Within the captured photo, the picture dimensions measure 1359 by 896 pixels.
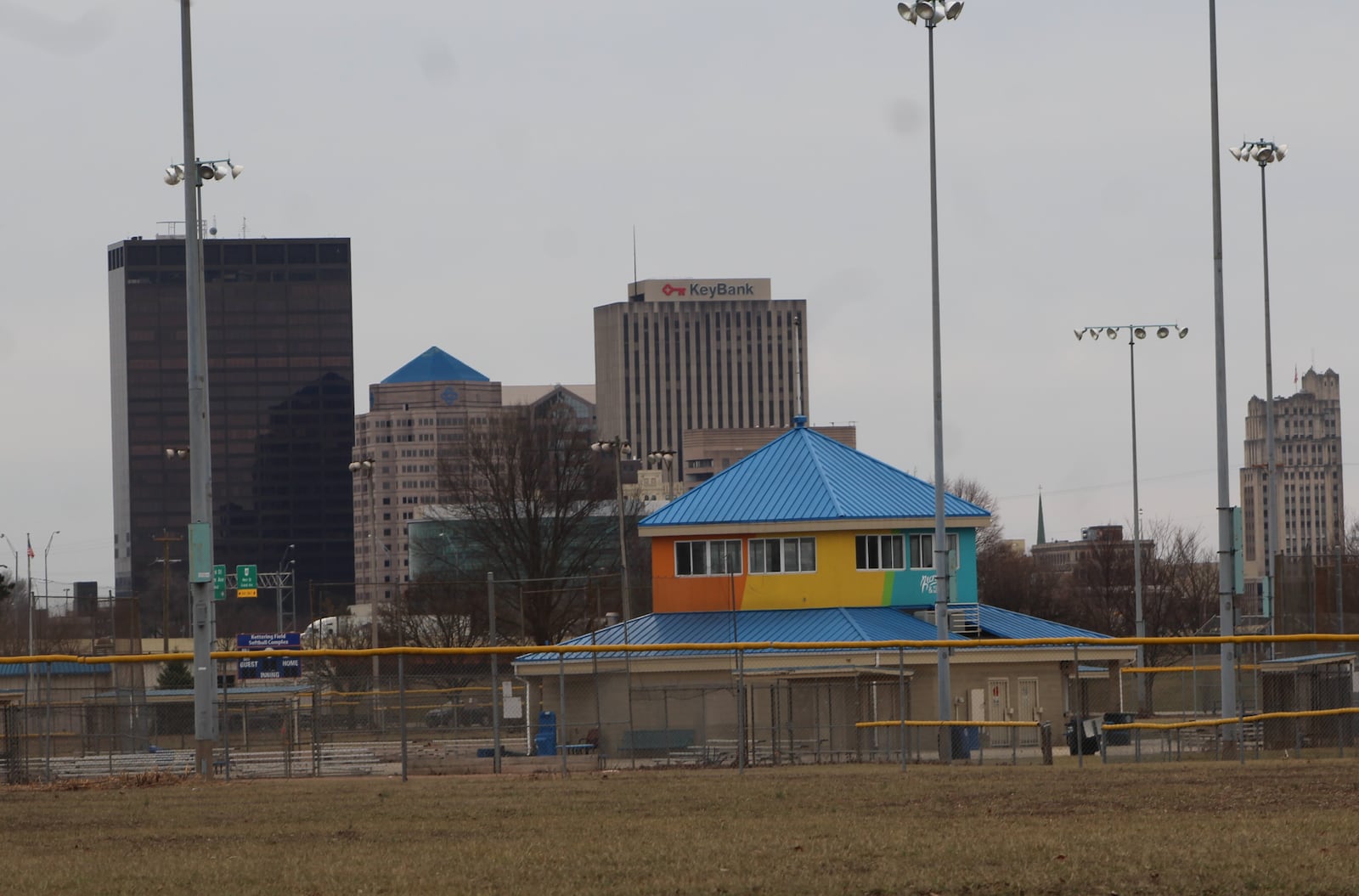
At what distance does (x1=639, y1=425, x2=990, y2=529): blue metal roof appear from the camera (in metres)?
49.8

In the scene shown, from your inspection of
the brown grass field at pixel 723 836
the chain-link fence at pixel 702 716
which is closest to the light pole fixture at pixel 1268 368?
the chain-link fence at pixel 702 716

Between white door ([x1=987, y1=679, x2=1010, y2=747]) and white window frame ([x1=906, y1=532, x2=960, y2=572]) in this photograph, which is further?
white window frame ([x1=906, y1=532, x2=960, y2=572])

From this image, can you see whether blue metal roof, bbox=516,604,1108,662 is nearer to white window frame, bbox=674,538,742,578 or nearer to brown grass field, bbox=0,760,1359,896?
white window frame, bbox=674,538,742,578

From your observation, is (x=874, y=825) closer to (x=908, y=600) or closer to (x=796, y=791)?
(x=796, y=791)

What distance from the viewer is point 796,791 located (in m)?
20.8

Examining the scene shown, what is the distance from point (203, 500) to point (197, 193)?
191 inches

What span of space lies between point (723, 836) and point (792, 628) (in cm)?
3173

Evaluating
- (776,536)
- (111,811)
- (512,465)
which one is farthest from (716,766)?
(512,465)

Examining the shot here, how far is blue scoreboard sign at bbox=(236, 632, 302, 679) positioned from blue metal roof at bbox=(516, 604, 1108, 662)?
594 inches

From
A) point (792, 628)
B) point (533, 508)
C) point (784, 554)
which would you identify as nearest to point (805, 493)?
point (784, 554)

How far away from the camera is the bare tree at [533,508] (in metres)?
74.2

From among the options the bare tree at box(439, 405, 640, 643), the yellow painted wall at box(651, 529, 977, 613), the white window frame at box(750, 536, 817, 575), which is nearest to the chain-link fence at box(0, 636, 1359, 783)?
the yellow painted wall at box(651, 529, 977, 613)

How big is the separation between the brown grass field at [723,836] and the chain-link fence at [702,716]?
13.8 feet

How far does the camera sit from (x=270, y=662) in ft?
218
